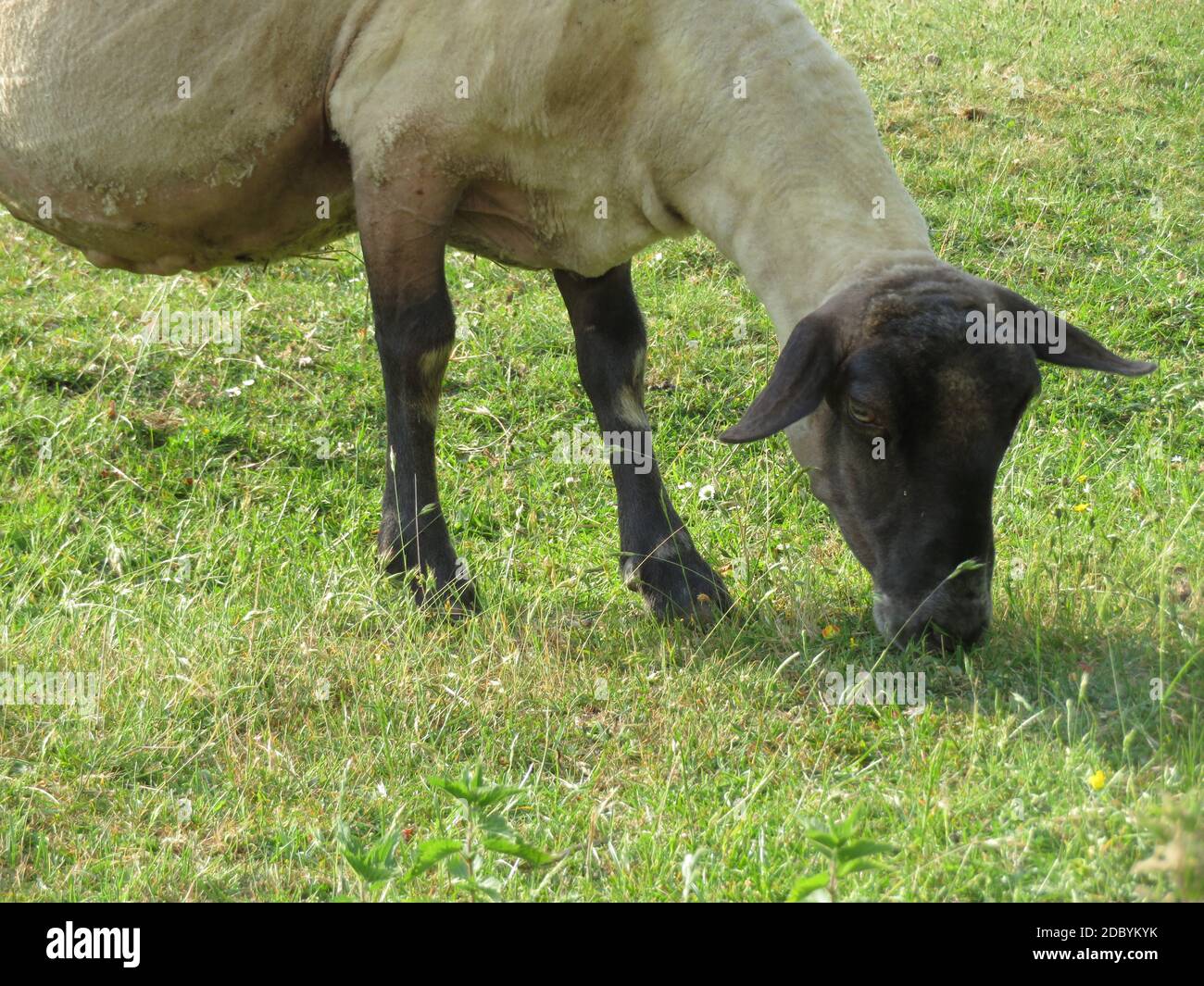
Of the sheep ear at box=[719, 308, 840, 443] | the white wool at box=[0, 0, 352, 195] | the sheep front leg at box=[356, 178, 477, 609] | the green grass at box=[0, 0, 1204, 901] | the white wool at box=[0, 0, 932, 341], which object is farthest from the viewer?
the white wool at box=[0, 0, 352, 195]

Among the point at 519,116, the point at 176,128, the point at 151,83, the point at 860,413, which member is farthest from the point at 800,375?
the point at 151,83

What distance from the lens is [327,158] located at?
4.98 meters

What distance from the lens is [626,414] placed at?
5.39 meters

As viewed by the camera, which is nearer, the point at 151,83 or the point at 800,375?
the point at 800,375

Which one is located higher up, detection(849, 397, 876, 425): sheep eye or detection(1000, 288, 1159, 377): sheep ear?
detection(1000, 288, 1159, 377): sheep ear

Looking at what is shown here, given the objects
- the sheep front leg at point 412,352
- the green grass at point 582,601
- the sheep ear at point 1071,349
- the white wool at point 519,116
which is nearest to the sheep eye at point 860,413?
the white wool at point 519,116

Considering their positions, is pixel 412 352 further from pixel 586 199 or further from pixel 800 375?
pixel 800 375

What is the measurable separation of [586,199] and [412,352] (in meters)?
0.80

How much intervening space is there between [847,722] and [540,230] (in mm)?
2018

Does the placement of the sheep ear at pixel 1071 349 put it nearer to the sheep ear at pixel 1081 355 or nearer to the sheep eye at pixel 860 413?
the sheep ear at pixel 1081 355

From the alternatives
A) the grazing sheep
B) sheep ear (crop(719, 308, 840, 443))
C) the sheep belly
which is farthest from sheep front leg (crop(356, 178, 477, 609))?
sheep ear (crop(719, 308, 840, 443))

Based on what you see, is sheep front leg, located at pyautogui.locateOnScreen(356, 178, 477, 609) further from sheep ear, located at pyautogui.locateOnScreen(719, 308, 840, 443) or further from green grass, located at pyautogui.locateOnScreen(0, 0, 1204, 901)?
sheep ear, located at pyautogui.locateOnScreen(719, 308, 840, 443)

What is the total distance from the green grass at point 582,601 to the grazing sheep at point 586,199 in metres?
0.42

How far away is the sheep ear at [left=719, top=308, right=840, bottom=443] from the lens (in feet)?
12.3
